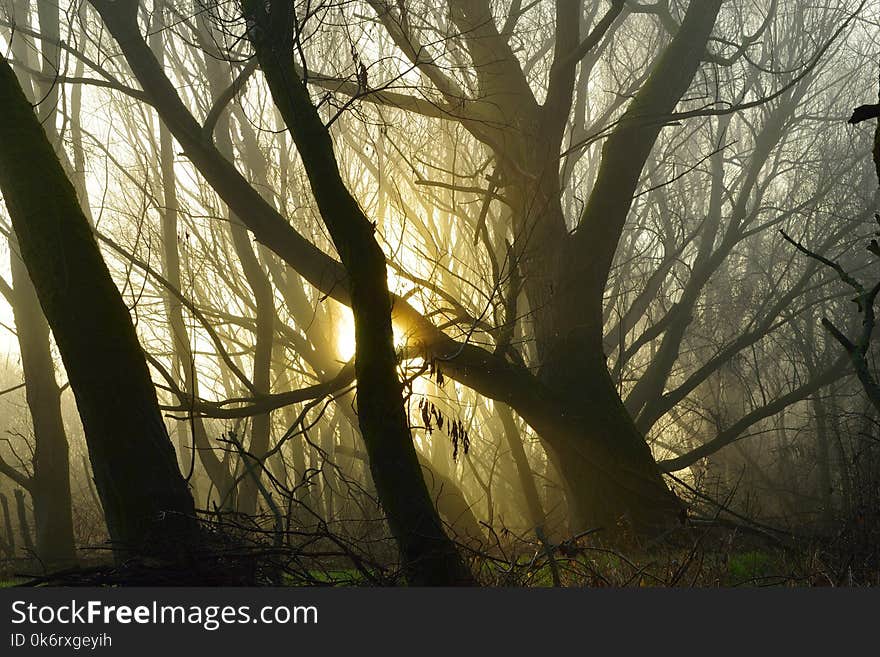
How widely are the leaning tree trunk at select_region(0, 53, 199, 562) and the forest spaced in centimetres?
1

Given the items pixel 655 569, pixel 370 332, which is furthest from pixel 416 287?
pixel 655 569

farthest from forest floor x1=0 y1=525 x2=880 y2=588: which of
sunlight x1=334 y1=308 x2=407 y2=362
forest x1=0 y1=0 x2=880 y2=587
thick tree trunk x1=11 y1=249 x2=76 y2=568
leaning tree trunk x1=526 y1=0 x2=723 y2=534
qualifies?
thick tree trunk x1=11 y1=249 x2=76 y2=568

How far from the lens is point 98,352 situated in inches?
128

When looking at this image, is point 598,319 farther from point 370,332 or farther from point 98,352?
point 98,352

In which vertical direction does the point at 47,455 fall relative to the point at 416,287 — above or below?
above

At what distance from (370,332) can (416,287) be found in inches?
77.6

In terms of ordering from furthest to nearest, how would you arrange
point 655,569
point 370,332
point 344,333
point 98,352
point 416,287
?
point 344,333 → point 416,287 → point 655,569 → point 370,332 → point 98,352

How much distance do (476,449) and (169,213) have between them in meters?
5.84

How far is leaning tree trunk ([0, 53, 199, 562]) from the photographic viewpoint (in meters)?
3.17

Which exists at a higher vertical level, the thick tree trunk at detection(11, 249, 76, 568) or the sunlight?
the sunlight

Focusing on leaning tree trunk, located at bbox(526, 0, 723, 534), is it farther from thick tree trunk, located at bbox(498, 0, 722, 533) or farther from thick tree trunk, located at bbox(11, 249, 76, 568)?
thick tree trunk, located at bbox(11, 249, 76, 568)

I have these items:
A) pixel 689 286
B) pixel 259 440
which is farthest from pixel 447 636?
pixel 689 286

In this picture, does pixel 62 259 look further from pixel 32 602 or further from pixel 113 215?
pixel 113 215

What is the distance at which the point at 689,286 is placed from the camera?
978 cm
